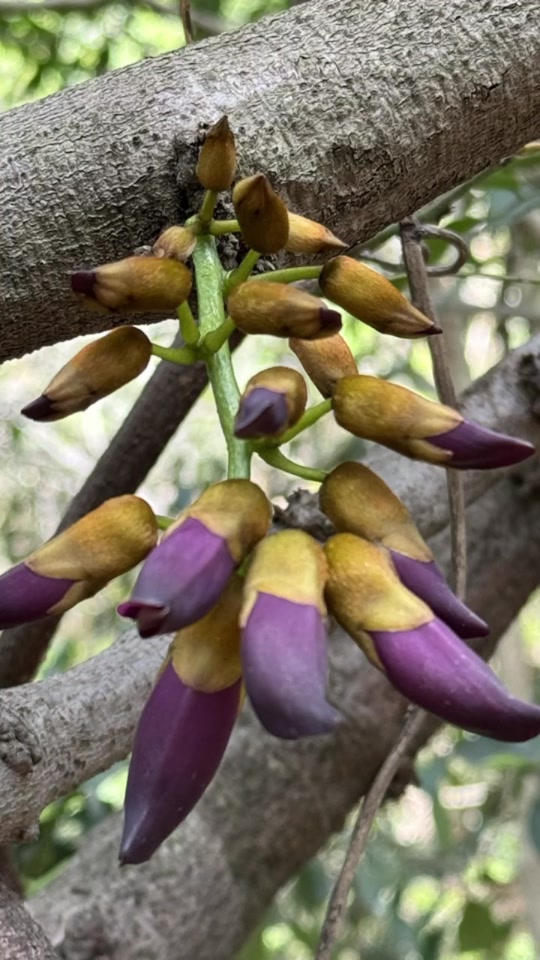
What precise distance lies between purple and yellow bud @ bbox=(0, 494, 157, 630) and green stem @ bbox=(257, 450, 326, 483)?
0.04 m

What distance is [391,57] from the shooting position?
1.59 feet

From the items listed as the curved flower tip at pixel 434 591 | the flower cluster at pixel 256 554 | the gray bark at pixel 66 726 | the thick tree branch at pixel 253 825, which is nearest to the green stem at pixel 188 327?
the flower cluster at pixel 256 554

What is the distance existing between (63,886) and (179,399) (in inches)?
17.9

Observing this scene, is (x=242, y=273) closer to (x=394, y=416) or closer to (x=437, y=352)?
(x=394, y=416)

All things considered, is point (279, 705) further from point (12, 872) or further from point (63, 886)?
point (63, 886)

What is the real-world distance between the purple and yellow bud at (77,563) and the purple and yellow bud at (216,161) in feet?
0.43

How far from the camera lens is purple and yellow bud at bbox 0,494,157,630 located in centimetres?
33

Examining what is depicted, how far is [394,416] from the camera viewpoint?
1.10 feet

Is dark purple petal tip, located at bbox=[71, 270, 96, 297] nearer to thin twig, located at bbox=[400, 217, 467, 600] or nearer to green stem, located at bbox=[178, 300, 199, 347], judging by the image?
green stem, located at bbox=[178, 300, 199, 347]

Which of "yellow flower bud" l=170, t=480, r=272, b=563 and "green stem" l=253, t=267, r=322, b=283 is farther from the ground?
"green stem" l=253, t=267, r=322, b=283

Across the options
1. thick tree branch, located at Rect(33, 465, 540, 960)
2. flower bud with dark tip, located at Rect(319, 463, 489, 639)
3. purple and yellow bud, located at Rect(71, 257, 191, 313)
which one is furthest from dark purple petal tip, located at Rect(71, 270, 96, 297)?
thick tree branch, located at Rect(33, 465, 540, 960)

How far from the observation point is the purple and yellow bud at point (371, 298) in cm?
37

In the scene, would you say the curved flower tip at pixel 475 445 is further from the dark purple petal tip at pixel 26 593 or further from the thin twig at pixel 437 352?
the thin twig at pixel 437 352

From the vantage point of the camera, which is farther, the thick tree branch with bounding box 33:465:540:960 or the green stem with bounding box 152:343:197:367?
the thick tree branch with bounding box 33:465:540:960
